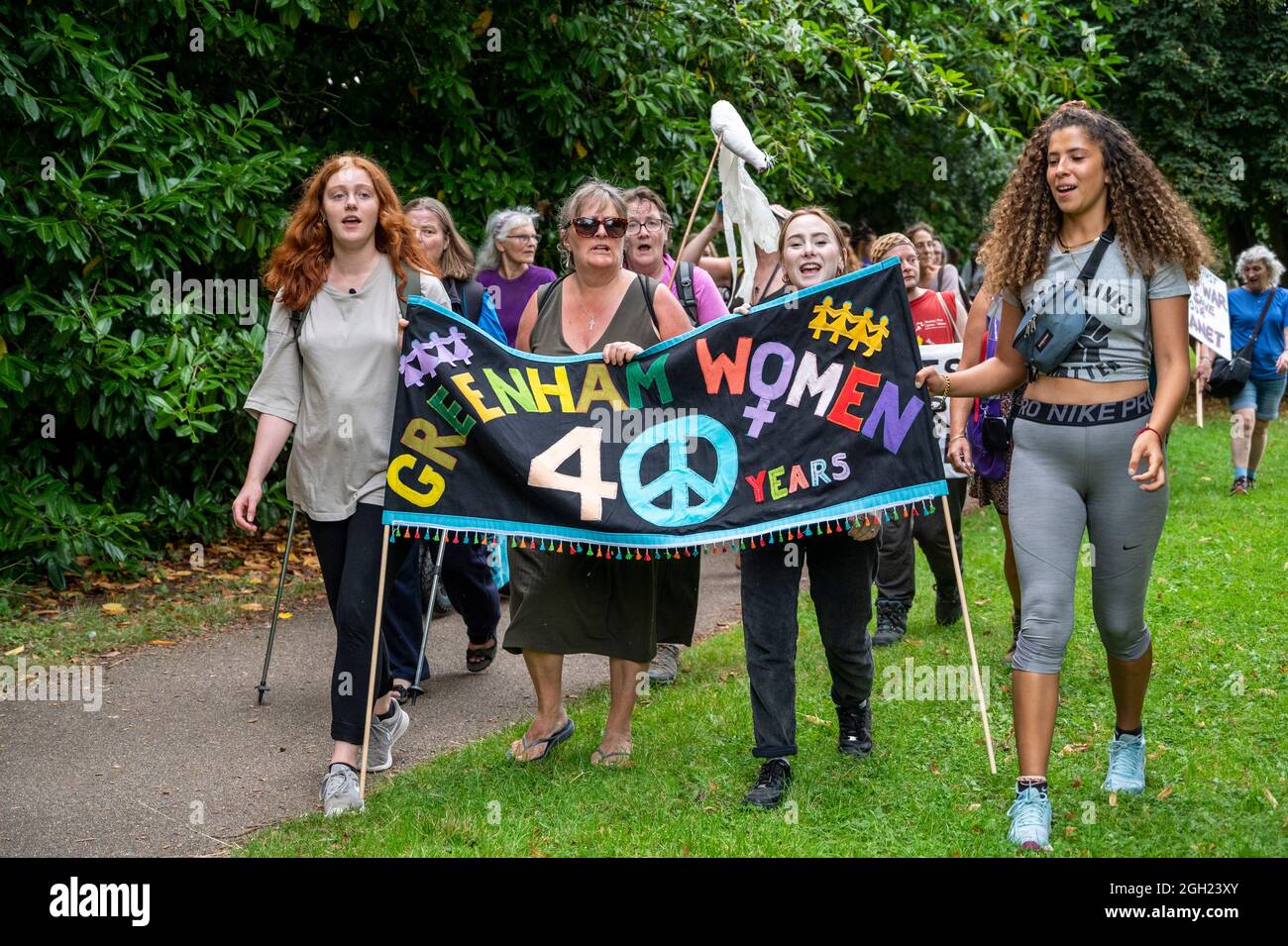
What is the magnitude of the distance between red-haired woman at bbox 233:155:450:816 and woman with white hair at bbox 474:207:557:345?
285 centimetres

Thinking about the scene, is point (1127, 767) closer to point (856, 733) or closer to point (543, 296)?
point (856, 733)

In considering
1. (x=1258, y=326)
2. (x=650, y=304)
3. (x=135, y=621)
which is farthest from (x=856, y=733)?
(x=1258, y=326)

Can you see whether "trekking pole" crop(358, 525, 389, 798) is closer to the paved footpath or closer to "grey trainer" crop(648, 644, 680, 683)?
the paved footpath

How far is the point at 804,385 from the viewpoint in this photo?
5.18 meters

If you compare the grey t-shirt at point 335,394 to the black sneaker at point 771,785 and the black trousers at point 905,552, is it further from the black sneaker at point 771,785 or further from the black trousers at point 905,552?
the black trousers at point 905,552

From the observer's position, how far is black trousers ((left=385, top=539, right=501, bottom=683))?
643cm

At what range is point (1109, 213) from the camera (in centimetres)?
448

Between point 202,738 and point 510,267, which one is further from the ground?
point 510,267

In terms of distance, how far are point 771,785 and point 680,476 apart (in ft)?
4.02

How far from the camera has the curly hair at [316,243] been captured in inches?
206

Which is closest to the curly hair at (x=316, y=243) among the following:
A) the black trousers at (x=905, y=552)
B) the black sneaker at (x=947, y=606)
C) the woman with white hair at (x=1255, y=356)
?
the black trousers at (x=905, y=552)

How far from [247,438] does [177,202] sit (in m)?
2.05

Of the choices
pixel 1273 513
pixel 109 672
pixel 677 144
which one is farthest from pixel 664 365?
pixel 1273 513
